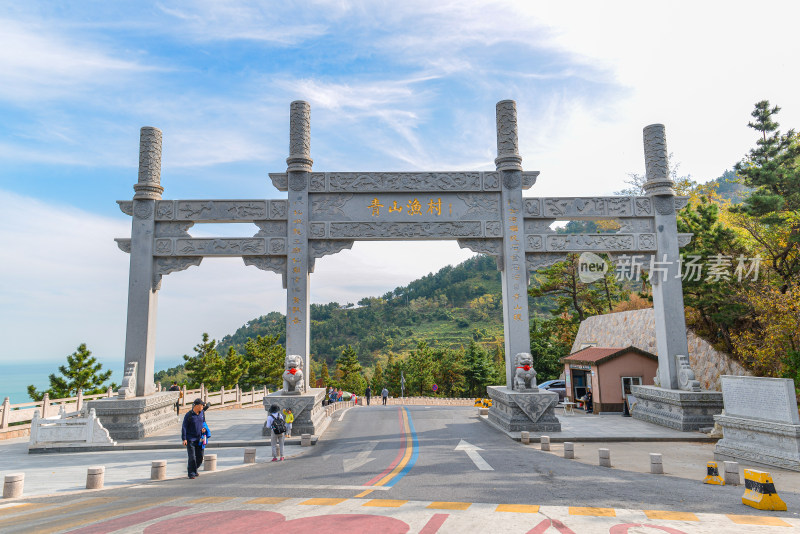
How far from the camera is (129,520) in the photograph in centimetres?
524

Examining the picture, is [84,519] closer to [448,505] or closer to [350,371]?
[448,505]

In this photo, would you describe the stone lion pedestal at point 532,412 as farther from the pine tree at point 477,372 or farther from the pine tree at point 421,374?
the pine tree at point 421,374

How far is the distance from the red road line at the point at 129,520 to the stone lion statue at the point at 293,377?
625cm

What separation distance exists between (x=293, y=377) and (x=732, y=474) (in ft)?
31.3

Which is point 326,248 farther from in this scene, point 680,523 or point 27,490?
point 680,523

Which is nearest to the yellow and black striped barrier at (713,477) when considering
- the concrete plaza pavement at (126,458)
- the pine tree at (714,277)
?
the concrete plaza pavement at (126,458)

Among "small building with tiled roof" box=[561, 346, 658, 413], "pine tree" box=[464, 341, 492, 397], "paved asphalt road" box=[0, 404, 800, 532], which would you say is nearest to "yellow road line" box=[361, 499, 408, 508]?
"paved asphalt road" box=[0, 404, 800, 532]

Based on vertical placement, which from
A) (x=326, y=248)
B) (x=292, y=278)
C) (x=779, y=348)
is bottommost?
(x=779, y=348)

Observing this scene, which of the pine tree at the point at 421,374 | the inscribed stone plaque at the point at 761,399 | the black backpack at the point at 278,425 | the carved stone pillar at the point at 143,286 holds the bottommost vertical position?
the pine tree at the point at 421,374

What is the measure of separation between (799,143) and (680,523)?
1805 centimetres

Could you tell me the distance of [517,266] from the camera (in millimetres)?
13703

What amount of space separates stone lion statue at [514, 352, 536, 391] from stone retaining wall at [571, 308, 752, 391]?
32.2ft

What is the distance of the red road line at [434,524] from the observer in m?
4.78

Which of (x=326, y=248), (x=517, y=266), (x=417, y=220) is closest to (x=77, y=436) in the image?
(x=326, y=248)
